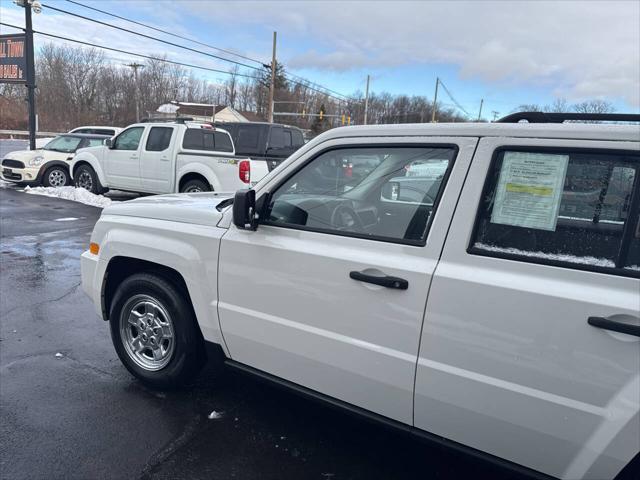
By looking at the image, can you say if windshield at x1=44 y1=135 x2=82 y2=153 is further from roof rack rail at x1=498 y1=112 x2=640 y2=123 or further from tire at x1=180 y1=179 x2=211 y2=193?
roof rack rail at x1=498 y1=112 x2=640 y2=123

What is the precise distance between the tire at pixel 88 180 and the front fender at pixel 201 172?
309cm

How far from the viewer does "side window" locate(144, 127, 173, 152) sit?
10.9 metres

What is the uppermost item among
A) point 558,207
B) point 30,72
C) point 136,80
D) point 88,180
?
point 136,80

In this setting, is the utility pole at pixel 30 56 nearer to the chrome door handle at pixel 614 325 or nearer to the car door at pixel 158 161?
the car door at pixel 158 161

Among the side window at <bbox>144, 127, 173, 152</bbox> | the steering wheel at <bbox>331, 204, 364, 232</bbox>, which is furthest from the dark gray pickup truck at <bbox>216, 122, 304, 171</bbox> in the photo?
the steering wheel at <bbox>331, 204, 364, 232</bbox>

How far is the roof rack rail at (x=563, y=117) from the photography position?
80.3 inches

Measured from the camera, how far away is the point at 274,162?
428 inches

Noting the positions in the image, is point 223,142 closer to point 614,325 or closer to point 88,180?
point 88,180

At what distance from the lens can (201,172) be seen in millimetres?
10195

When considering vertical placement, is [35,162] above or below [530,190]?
below

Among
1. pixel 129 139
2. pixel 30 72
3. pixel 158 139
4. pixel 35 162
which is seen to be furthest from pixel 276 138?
pixel 30 72

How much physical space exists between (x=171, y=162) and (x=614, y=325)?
10345 millimetres

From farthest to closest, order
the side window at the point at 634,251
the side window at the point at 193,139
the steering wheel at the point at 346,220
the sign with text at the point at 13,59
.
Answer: the sign with text at the point at 13,59 < the side window at the point at 193,139 < the steering wheel at the point at 346,220 < the side window at the point at 634,251

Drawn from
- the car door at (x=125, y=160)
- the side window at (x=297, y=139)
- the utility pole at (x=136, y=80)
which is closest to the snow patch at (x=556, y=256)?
the car door at (x=125, y=160)
